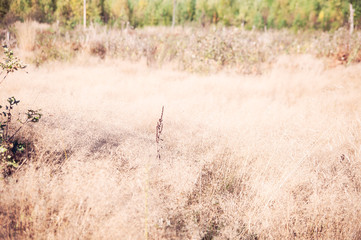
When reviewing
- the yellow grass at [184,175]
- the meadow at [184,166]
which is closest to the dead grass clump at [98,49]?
the meadow at [184,166]

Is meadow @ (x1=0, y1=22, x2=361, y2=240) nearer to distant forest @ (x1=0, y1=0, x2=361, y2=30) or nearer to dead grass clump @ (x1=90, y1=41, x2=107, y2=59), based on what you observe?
dead grass clump @ (x1=90, y1=41, x2=107, y2=59)

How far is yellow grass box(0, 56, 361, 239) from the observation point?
1.18 meters

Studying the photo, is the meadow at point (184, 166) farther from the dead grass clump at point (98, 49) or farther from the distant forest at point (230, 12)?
the distant forest at point (230, 12)

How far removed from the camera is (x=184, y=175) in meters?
1.53

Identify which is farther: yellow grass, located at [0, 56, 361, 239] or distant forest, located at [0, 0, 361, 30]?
distant forest, located at [0, 0, 361, 30]

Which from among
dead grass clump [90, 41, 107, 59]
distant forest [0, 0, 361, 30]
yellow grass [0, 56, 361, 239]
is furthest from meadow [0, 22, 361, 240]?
distant forest [0, 0, 361, 30]

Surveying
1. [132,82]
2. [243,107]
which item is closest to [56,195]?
[243,107]

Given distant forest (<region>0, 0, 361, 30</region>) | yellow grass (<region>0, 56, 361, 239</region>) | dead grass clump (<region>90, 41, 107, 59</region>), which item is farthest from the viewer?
distant forest (<region>0, 0, 361, 30</region>)

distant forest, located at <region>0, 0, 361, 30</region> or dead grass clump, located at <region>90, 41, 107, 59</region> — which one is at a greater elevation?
distant forest, located at <region>0, 0, 361, 30</region>

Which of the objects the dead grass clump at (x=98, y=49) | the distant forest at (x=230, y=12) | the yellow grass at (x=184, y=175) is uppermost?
the distant forest at (x=230, y=12)

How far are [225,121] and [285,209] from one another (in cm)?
134

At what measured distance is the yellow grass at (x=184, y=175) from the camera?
118 cm

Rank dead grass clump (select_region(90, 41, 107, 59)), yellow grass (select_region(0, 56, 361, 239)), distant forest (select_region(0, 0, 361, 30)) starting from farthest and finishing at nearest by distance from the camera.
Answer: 1. distant forest (select_region(0, 0, 361, 30))
2. dead grass clump (select_region(90, 41, 107, 59))
3. yellow grass (select_region(0, 56, 361, 239))

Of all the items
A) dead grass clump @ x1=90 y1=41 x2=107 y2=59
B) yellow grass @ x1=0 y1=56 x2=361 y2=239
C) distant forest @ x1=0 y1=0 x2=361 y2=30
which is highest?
distant forest @ x1=0 y1=0 x2=361 y2=30
